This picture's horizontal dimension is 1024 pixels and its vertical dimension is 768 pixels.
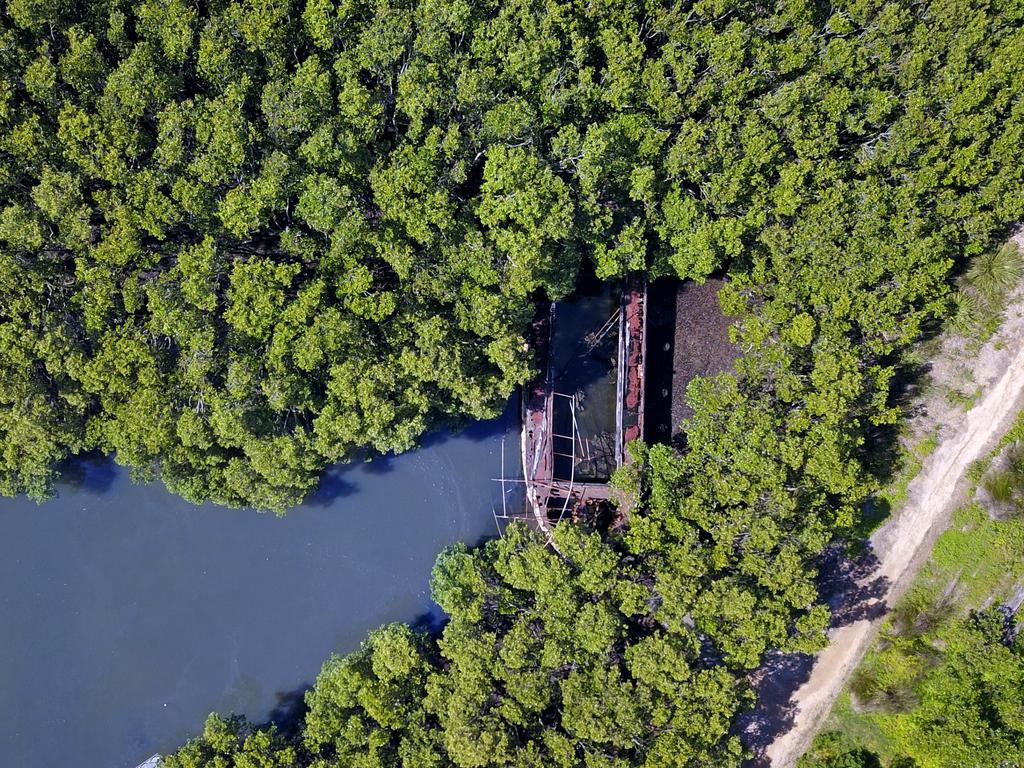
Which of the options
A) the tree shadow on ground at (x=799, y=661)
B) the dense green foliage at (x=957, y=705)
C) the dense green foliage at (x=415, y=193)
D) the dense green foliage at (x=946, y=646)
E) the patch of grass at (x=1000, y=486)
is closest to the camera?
the dense green foliage at (x=415, y=193)

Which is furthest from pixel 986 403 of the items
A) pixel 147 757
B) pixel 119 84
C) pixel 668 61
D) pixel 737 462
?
pixel 147 757

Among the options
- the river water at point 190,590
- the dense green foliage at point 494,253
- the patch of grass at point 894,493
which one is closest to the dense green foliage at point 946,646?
the patch of grass at point 894,493

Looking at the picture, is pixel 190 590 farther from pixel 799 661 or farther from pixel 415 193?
pixel 799 661

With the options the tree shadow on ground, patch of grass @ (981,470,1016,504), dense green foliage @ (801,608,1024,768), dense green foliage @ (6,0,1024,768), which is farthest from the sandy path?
dense green foliage @ (6,0,1024,768)

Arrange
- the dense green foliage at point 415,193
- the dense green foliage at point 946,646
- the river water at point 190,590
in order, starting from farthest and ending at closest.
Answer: the river water at point 190,590 < the dense green foliage at point 946,646 < the dense green foliage at point 415,193

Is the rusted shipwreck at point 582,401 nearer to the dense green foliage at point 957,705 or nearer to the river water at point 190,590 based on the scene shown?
the river water at point 190,590

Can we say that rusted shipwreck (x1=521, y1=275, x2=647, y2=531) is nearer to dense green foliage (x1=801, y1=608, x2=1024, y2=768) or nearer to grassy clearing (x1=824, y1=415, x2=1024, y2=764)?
grassy clearing (x1=824, y1=415, x2=1024, y2=764)

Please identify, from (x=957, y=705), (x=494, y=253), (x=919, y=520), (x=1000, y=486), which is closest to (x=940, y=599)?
(x=919, y=520)
